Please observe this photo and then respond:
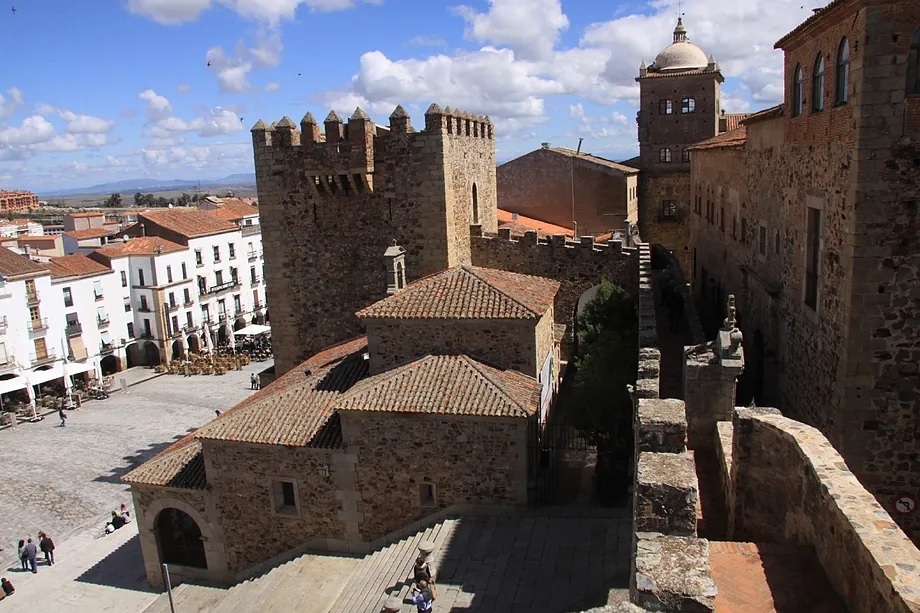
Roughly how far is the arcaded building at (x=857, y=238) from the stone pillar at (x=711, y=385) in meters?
1.50

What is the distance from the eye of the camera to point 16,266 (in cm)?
3756

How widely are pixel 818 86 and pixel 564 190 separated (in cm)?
1776

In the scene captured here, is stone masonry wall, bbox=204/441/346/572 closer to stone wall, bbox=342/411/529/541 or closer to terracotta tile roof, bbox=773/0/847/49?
stone wall, bbox=342/411/529/541

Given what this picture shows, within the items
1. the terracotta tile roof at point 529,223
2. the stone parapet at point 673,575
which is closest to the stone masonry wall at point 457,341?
Result: the stone parapet at point 673,575

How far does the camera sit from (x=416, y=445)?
13281 millimetres

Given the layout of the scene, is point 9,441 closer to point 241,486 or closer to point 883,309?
point 241,486

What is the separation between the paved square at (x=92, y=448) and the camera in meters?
23.2

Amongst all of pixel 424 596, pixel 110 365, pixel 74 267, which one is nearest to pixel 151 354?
pixel 110 365

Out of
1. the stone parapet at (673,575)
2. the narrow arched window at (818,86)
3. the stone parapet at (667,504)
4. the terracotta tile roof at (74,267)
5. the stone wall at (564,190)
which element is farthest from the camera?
the terracotta tile roof at (74,267)

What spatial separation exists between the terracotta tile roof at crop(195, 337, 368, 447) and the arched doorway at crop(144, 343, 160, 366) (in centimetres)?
3242

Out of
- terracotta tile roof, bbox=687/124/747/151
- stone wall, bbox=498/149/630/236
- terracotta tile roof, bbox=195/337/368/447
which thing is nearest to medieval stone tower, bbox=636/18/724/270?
stone wall, bbox=498/149/630/236

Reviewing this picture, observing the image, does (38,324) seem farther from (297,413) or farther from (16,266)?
(297,413)

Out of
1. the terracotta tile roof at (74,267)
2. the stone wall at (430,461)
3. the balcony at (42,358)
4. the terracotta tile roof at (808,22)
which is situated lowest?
the balcony at (42,358)

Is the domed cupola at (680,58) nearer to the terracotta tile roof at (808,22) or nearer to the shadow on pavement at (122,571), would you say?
the terracotta tile roof at (808,22)
